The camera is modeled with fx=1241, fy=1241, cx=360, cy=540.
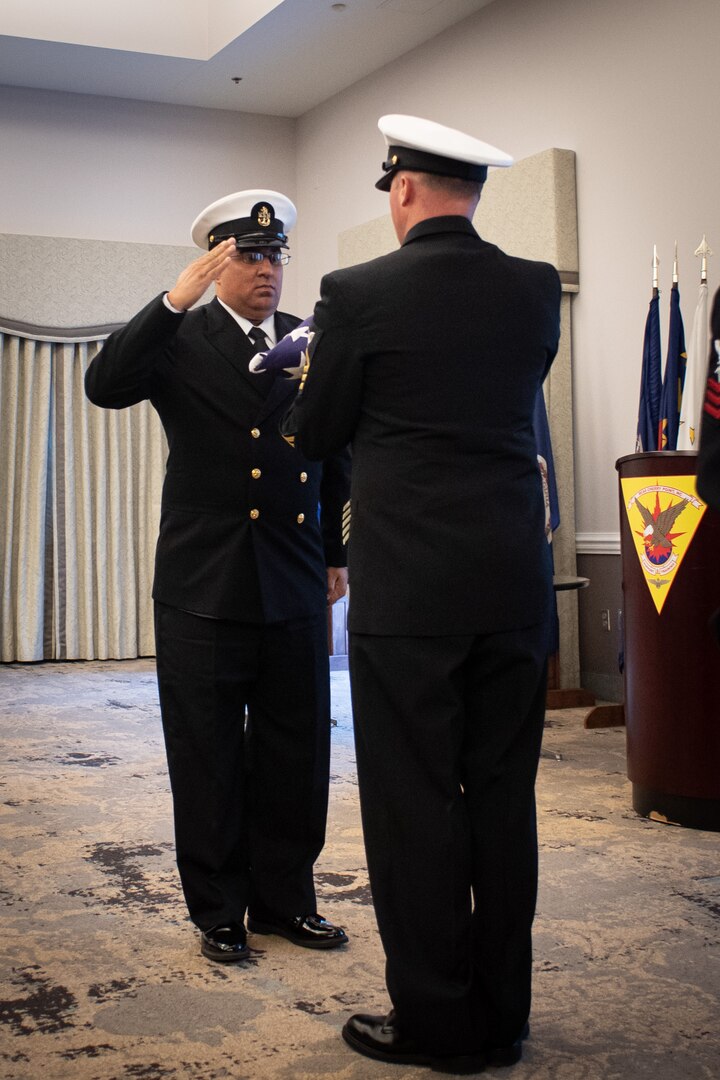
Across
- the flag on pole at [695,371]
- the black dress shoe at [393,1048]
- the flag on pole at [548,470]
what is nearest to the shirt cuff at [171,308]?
the black dress shoe at [393,1048]

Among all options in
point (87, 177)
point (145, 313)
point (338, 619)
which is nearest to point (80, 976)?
point (145, 313)

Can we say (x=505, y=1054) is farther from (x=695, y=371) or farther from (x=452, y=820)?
(x=695, y=371)

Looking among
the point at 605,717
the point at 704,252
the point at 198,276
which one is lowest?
the point at 605,717

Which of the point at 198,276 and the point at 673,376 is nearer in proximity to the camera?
the point at 198,276

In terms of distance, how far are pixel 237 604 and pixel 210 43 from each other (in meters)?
6.05

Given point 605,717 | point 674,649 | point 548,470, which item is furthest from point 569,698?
point 674,649

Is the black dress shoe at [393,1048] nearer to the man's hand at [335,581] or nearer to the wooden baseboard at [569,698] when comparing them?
the man's hand at [335,581]

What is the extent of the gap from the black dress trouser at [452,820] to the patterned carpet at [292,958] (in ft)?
0.19

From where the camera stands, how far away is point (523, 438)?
2.01 m

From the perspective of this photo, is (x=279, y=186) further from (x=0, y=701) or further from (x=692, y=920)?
(x=692, y=920)

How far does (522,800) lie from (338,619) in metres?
5.36

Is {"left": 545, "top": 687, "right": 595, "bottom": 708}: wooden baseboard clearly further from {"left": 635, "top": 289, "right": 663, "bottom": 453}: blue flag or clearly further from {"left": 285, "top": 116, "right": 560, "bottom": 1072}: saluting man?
{"left": 285, "top": 116, "right": 560, "bottom": 1072}: saluting man

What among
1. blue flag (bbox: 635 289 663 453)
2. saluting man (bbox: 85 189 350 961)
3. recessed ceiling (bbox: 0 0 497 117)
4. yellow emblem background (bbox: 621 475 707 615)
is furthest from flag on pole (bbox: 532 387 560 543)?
saluting man (bbox: 85 189 350 961)

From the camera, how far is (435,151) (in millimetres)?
1902
